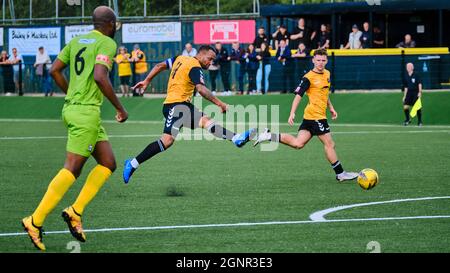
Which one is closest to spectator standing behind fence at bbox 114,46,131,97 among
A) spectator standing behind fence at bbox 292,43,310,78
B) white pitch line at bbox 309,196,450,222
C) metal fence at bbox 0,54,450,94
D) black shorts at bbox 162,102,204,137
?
metal fence at bbox 0,54,450,94

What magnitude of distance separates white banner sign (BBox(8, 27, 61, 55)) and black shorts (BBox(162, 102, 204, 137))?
34.9m

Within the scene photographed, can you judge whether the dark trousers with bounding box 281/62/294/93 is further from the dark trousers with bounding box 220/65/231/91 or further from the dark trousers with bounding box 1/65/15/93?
the dark trousers with bounding box 1/65/15/93

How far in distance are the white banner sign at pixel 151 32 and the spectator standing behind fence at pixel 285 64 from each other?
9709 millimetres

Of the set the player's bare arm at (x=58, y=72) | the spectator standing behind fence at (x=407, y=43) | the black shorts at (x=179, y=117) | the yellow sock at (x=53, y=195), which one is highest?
the spectator standing behind fence at (x=407, y=43)

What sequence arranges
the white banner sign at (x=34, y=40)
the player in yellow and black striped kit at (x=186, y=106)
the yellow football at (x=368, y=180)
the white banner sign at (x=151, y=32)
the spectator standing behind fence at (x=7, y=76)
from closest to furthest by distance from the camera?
1. the yellow football at (x=368, y=180)
2. the player in yellow and black striped kit at (x=186, y=106)
3. the spectator standing behind fence at (x=7, y=76)
4. the white banner sign at (x=151, y=32)
5. the white banner sign at (x=34, y=40)

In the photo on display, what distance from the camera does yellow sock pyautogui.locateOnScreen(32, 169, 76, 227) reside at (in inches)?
423

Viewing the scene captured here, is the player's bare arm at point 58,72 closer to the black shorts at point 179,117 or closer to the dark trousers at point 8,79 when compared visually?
the black shorts at point 179,117

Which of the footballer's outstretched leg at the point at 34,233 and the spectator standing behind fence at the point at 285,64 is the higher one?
the spectator standing behind fence at the point at 285,64

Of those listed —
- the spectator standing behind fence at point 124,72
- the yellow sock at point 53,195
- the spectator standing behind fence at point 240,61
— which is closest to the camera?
the yellow sock at point 53,195

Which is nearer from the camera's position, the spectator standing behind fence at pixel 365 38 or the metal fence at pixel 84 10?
the spectator standing behind fence at pixel 365 38

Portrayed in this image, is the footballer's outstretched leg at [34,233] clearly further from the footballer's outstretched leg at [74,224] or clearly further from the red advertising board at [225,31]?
the red advertising board at [225,31]

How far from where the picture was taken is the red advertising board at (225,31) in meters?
46.2

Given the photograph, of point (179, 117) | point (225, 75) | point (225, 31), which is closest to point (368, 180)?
point (179, 117)

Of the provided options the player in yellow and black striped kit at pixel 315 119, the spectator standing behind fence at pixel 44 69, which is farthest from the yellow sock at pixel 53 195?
the spectator standing behind fence at pixel 44 69
